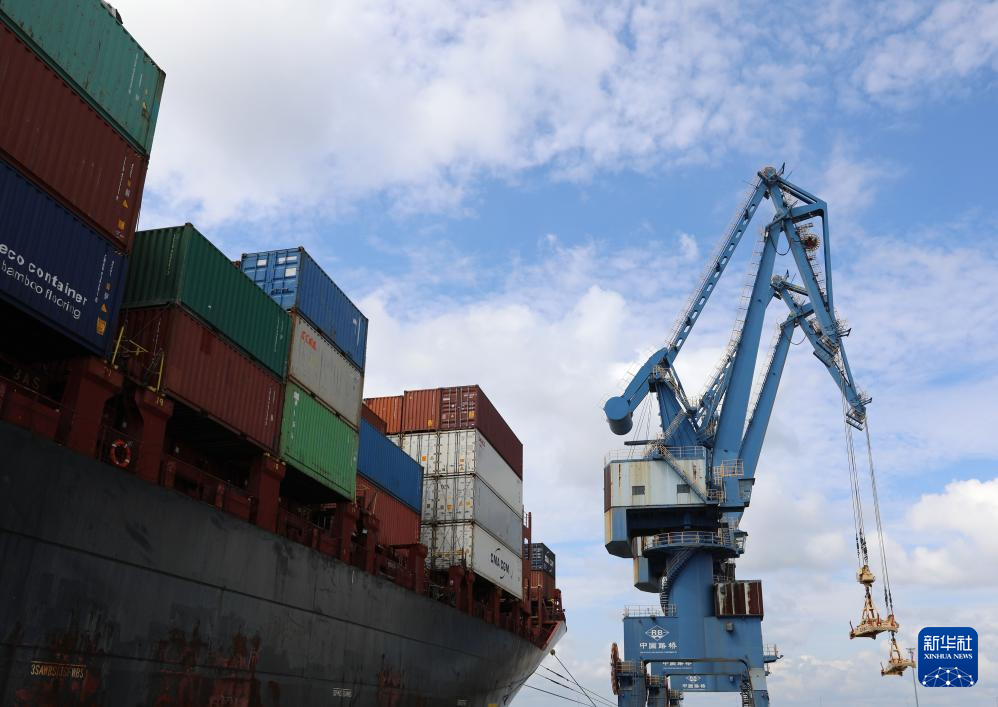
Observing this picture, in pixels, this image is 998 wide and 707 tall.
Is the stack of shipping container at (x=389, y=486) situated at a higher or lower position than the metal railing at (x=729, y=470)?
lower

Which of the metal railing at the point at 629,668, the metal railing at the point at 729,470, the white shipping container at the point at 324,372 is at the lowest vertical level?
the metal railing at the point at 629,668

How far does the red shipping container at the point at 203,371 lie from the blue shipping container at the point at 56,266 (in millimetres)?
1209

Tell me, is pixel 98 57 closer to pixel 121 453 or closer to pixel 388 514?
pixel 121 453

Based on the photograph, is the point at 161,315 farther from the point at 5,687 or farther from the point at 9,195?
the point at 5,687

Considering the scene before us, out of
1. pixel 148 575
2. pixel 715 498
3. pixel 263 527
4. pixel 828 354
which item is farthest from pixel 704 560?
pixel 148 575

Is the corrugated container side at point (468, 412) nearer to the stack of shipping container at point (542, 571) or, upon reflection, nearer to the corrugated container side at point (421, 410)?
the corrugated container side at point (421, 410)

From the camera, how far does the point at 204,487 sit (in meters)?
20.6

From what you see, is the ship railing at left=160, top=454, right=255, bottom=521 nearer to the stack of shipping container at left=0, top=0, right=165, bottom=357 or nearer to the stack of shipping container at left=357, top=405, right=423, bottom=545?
the stack of shipping container at left=0, top=0, right=165, bottom=357

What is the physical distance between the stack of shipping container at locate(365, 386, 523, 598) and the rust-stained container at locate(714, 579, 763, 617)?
11.3 metres

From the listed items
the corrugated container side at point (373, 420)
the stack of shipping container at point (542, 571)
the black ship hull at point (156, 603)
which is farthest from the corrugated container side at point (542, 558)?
the black ship hull at point (156, 603)

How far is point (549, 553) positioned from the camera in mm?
59656

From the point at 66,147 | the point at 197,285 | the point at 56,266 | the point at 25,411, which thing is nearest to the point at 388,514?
the point at 197,285

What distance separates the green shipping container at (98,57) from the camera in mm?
15969

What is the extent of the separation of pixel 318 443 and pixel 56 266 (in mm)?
11141
